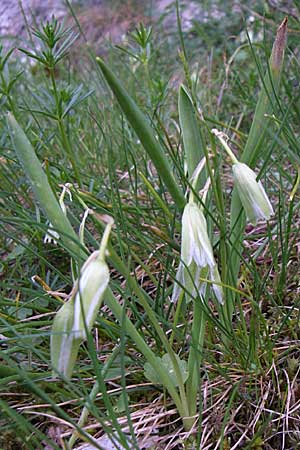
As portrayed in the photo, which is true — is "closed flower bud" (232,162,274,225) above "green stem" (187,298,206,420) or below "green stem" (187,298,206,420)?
above

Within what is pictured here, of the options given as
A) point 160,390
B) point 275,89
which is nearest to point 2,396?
point 160,390

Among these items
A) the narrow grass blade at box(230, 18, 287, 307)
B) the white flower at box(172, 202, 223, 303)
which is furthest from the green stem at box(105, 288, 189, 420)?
the narrow grass blade at box(230, 18, 287, 307)

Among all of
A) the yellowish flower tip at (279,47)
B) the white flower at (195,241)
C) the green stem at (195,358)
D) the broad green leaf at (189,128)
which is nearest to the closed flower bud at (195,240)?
the white flower at (195,241)

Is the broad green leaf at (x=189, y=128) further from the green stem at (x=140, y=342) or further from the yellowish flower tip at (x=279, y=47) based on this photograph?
the green stem at (x=140, y=342)

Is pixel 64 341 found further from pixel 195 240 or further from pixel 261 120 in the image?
pixel 261 120

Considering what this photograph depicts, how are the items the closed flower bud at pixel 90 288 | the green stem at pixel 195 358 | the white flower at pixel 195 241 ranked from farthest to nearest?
the green stem at pixel 195 358 → the white flower at pixel 195 241 → the closed flower bud at pixel 90 288

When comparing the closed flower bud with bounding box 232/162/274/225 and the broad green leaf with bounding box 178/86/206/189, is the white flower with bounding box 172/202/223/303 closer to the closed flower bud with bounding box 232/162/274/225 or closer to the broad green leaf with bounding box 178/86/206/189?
the closed flower bud with bounding box 232/162/274/225
